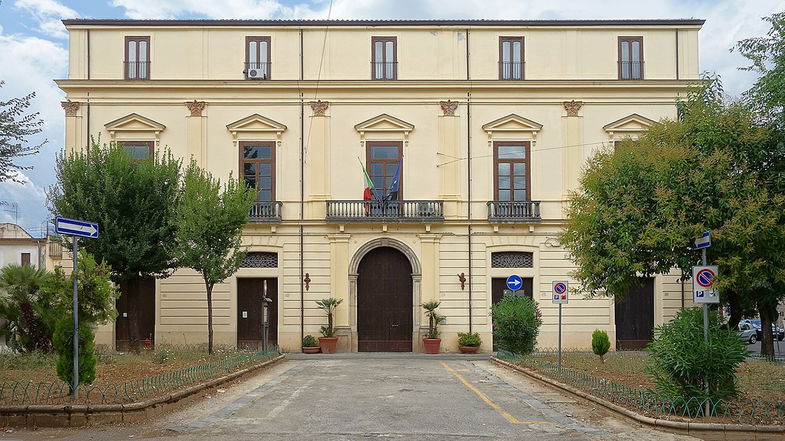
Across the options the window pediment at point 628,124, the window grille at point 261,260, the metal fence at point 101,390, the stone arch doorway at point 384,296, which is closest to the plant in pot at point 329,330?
the stone arch doorway at point 384,296

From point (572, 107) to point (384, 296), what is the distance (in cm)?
1104

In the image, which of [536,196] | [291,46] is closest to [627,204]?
[536,196]

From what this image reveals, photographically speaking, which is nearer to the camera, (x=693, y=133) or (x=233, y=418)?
(x=233, y=418)

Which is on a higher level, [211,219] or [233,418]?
[211,219]

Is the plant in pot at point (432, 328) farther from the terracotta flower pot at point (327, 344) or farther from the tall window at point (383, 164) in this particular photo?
the tall window at point (383, 164)

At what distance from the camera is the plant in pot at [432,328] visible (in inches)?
1267

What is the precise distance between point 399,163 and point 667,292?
12147 mm

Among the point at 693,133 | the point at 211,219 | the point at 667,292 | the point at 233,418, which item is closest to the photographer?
the point at 233,418

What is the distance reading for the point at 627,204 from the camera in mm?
17016

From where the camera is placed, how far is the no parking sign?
41.9ft

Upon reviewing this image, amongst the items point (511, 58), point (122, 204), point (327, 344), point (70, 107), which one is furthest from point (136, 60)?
point (511, 58)

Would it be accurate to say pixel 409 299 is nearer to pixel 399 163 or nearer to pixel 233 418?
pixel 399 163

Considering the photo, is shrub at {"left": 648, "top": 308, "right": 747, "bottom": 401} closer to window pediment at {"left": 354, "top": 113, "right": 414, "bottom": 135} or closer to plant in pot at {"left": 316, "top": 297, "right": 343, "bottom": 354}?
plant in pot at {"left": 316, "top": 297, "right": 343, "bottom": 354}

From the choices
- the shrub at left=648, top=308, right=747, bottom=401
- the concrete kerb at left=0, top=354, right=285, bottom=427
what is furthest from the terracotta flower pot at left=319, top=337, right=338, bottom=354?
the shrub at left=648, top=308, right=747, bottom=401
